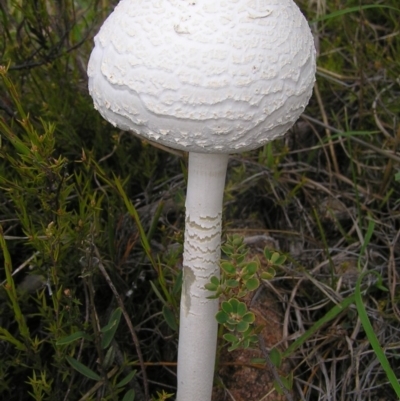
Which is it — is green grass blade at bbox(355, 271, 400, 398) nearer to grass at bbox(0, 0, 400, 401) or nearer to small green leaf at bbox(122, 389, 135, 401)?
grass at bbox(0, 0, 400, 401)

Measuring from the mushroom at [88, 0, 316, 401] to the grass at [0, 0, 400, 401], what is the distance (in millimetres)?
315

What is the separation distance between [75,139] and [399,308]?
1219 mm

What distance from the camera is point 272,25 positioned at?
39.7 inches

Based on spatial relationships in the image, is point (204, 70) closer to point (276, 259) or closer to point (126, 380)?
point (276, 259)

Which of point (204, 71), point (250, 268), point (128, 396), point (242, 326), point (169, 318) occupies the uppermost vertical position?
point (204, 71)

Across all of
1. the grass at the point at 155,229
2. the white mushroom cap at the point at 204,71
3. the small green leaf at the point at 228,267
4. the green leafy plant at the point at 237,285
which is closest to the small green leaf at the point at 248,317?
the green leafy plant at the point at 237,285

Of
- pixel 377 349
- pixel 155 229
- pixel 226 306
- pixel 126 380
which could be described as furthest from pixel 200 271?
pixel 155 229

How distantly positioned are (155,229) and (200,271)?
0.61 metres

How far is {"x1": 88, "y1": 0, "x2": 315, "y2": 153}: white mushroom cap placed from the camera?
3.14ft

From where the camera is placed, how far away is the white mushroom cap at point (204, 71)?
956 mm

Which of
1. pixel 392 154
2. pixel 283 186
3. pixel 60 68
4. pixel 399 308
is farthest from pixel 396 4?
pixel 60 68

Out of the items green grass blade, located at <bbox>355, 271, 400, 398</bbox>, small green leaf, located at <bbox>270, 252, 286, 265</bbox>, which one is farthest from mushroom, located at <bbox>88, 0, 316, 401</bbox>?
green grass blade, located at <bbox>355, 271, 400, 398</bbox>

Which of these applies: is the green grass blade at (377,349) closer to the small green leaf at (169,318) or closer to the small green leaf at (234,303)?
the small green leaf at (234,303)

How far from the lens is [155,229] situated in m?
1.90
